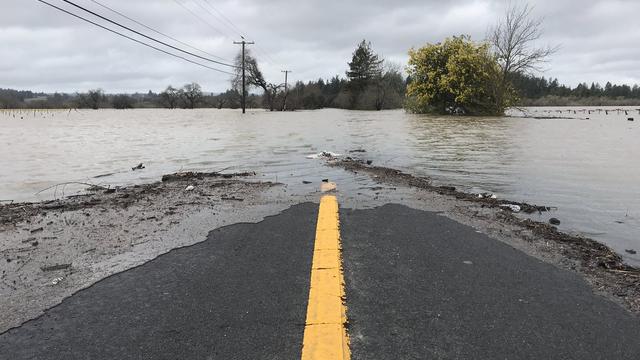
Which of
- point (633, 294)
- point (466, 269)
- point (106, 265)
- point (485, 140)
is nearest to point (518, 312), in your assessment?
point (466, 269)

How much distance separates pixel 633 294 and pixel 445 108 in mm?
38191

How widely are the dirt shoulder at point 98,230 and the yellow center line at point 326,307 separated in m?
1.30

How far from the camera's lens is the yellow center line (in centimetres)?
233

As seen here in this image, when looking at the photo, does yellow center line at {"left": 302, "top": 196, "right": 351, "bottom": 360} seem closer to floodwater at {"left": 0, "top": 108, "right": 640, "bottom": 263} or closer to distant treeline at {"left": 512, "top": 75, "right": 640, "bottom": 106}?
floodwater at {"left": 0, "top": 108, "right": 640, "bottom": 263}

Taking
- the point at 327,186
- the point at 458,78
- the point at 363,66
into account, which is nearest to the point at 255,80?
the point at 363,66

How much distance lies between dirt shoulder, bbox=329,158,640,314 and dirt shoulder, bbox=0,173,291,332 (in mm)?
2350

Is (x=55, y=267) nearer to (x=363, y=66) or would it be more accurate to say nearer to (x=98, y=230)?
(x=98, y=230)

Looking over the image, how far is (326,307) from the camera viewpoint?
2791 mm

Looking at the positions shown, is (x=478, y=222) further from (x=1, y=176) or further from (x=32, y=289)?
(x=1, y=176)

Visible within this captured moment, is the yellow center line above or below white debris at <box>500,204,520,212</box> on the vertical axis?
below

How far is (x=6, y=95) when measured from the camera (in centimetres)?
9731

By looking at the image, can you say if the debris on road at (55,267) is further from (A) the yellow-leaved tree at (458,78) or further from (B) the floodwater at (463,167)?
(A) the yellow-leaved tree at (458,78)

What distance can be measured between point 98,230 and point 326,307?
3008 millimetres

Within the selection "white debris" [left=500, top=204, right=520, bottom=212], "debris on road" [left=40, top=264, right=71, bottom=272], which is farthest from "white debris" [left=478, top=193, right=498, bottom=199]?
"debris on road" [left=40, top=264, right=71, bottom=272]
